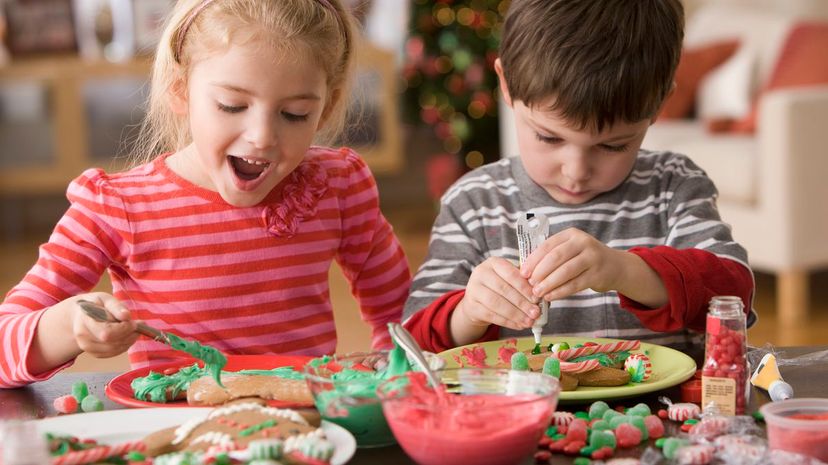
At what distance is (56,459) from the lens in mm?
904

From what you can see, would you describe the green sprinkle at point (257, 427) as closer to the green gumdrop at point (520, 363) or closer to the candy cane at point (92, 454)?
the candy cane at point (92, 454)

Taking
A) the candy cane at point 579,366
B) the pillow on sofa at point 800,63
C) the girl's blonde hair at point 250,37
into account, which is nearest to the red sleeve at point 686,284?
the candy cane at point 579,366

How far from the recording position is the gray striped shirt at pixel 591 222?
1.48 meters

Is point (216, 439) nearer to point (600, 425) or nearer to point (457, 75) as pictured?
point (600, 425)

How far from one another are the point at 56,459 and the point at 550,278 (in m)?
0.53

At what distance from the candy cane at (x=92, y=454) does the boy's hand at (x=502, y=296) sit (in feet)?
1.43

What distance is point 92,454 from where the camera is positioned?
91 cm

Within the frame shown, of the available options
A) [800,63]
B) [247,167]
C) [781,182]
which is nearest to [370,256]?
[247,167]

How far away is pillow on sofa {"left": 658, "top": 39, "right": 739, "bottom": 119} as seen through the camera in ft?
14.4

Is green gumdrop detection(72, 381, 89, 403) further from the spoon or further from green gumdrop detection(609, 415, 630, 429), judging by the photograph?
green gumdrop detection(609, 415, 630, 429)

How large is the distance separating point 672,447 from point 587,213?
646 millimetres

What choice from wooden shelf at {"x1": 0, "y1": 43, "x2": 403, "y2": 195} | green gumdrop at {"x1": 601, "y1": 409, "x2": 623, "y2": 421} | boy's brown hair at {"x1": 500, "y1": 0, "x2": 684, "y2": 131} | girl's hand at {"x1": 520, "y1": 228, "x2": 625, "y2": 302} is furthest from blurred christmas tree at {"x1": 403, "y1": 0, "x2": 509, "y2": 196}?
green gumdrop at {"x1": 601, "y1": 409, "x2": 623, "y2": 421}

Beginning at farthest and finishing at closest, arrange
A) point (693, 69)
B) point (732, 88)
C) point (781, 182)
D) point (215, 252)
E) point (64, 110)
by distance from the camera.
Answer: point (64, 110), point (693, 69), point (732, 88), point (781, 182), point (215, 252)

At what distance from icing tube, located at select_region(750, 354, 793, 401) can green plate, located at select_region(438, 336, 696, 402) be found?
0.06 m
